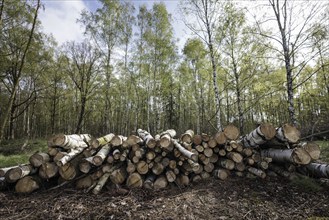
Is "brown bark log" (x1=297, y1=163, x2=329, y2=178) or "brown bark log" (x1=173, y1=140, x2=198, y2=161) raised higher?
"brown bark log" (x1=173, y1=140, x2=198, y2=161)

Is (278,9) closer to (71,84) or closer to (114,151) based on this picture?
(114,151)

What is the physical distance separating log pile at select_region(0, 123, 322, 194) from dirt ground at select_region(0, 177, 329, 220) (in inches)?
9.9

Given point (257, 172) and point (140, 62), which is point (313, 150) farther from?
point (140, 62)

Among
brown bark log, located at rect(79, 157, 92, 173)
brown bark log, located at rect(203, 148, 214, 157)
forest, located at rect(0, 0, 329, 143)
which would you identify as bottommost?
brown bark log, located at rect(79, 157, 92, 173)

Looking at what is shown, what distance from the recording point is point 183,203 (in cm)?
329

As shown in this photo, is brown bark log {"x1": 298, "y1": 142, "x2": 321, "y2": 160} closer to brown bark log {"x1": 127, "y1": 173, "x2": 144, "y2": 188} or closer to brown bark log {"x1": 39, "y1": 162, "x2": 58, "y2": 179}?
brown bark log {"x1": 127, "y1": 173, "x2": 144, "y2": 188}

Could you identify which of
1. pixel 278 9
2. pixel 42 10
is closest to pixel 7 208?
pixel 42 10

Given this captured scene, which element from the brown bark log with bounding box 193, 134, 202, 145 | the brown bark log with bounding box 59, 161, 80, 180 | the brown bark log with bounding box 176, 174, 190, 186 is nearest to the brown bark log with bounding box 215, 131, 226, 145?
the brown bark log with bounding box 193, 134, 202, 145

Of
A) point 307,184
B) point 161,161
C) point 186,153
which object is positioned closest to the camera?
point 307,184

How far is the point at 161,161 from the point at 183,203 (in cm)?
114

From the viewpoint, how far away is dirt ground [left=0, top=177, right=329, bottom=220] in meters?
2.98

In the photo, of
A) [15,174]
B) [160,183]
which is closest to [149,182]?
[160,183]

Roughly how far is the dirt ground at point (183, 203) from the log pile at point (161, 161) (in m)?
0.25

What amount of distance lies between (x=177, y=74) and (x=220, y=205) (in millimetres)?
17599
